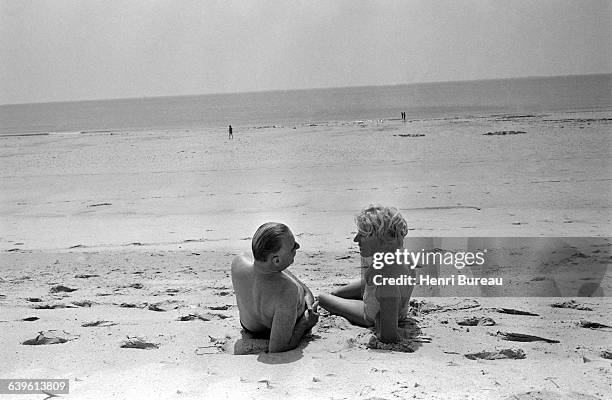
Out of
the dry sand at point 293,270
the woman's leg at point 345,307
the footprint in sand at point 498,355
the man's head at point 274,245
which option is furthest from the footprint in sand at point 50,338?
the footprint in sand at point 498,355

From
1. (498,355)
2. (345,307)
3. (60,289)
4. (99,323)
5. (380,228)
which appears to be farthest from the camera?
(60,289)

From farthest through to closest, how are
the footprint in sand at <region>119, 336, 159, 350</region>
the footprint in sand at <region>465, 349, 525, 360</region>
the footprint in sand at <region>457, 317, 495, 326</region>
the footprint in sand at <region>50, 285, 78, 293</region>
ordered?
the footprint in sand at <region>50, 285, 78, 293</region>
the footprint in sand at <region>457, 317, 495, 326</region>
the footprint in sand at <region>119, 336, 159, 350</region>
the footprint in sand at <region>465, 349, 525, 360</region>

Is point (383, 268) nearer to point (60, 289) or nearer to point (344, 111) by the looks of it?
point (60, 289)

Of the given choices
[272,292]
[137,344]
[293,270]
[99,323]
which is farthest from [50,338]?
[293,270]

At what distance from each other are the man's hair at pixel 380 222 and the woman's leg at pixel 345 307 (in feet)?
2.01

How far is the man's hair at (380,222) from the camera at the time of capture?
10.6 ft

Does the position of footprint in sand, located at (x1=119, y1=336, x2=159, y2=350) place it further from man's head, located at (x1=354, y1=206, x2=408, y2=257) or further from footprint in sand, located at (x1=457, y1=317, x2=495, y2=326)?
footprint in sand, located at (x1=457, y1=317, x2=495, y2=326)

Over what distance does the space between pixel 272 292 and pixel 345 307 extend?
2.16ft

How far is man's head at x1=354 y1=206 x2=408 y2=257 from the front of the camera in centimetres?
324

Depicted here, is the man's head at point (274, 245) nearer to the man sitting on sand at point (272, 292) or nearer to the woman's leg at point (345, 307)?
the man sitting on sand at point (272, 292)

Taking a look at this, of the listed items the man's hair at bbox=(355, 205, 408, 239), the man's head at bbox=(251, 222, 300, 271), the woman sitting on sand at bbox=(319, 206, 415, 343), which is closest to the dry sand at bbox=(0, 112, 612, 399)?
the woman sitting on sand at bbox=(319, 206, 415, 343)

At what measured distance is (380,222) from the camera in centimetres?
324

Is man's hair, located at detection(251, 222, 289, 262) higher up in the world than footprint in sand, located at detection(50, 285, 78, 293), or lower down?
higher up

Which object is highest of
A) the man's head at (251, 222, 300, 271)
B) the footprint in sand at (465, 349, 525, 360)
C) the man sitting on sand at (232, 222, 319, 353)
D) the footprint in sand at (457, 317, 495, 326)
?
the man's head at (251, 222, 300, 271)
